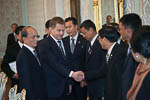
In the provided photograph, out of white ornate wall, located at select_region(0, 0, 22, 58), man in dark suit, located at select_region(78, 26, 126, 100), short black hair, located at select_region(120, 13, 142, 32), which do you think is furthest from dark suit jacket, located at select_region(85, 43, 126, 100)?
white ornate wall, located at select_region(0, 0, 22, 58)

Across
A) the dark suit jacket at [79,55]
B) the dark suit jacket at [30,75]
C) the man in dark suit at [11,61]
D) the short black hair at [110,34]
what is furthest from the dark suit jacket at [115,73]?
the man in dark suit at [11,61]

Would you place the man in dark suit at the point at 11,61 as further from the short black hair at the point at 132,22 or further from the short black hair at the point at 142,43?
the short black hair at the point at 142,43

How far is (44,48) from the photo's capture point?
423 centimetres

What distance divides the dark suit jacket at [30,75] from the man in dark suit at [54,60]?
0.45m

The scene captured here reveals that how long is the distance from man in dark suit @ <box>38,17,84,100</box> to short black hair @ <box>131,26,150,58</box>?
1.81 meters

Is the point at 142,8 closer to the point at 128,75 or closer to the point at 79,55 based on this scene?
the point at 79,55

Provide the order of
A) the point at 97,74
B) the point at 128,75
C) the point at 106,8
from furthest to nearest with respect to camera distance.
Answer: the point at 106,8
the point at 97,74
the point at 128,75

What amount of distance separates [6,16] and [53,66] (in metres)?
9.50

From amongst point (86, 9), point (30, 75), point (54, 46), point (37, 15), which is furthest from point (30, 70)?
point (37, 15)

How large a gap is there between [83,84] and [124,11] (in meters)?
1.83

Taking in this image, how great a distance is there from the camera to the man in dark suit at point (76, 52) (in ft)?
16.9

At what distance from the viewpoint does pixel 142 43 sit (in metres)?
2.52

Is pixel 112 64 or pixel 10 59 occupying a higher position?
pixel 112 64

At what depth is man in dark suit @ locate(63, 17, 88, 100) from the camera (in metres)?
5.16
